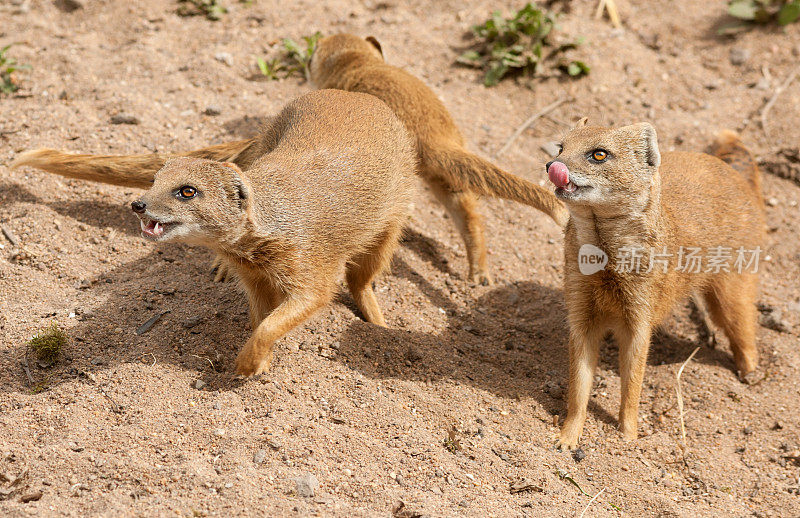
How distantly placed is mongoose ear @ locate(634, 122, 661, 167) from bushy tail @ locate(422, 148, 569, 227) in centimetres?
94

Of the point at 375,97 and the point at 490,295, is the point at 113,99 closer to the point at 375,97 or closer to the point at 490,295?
the point at 375,97

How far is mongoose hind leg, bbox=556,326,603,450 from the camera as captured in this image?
4266mm

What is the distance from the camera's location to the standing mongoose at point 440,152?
4867 millimetres

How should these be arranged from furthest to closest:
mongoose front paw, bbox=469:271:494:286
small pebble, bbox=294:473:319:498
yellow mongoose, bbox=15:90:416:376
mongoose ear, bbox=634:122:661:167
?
mongoose front paw, bbox=469:271:494:286 < mongoose ear, bbox=634:122:661:167 < yellow mongoose, bbox=15:90:416:376 < small pebble, bbox=294:473:319:498

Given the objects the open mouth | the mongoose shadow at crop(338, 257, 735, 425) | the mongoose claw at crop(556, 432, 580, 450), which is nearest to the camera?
the open mouth

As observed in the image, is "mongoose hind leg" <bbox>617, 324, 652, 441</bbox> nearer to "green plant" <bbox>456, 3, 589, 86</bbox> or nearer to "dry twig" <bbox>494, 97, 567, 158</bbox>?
"dry twig" <bbox>494, 97, 567, 158</bbox>

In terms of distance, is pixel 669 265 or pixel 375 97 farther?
pixel 375 97

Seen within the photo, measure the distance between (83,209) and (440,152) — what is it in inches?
93.3

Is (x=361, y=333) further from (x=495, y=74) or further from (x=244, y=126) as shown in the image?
(x=495, y=74)

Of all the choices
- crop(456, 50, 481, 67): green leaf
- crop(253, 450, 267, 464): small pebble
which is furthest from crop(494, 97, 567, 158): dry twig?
crop(253, 450, 267, 464): small pebble

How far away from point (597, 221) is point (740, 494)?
5.19 ft

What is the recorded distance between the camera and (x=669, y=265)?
165 inches

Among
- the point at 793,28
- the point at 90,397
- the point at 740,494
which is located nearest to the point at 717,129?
the point at 793,28

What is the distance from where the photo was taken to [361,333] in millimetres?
4543
